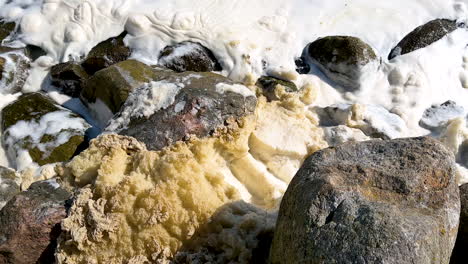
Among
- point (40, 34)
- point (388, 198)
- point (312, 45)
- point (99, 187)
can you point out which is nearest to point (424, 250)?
point (388, 198)

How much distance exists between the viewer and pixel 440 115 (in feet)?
15.8

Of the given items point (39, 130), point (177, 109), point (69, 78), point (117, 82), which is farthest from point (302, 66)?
point (39, 130)

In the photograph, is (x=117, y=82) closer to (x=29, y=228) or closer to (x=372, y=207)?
(x=29, y=228)

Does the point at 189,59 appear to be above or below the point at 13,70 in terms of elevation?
above

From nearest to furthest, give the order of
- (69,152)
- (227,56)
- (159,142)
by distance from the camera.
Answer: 1. (159,142)
2. (69,152)
3. (227,56)

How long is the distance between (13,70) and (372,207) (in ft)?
13.5

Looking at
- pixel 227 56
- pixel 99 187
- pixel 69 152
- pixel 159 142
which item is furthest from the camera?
pixel 227 56

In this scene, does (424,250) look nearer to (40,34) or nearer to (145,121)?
(145,121)

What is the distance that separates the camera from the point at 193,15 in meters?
5.35

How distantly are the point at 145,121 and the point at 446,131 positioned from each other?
2.70 m

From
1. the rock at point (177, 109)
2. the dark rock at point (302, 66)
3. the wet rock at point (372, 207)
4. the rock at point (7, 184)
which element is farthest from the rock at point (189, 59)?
the wet rock at point (372, 207)

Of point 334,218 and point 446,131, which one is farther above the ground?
point 334,218

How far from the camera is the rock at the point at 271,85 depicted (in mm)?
4758

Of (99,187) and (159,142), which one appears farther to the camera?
(159,142)
